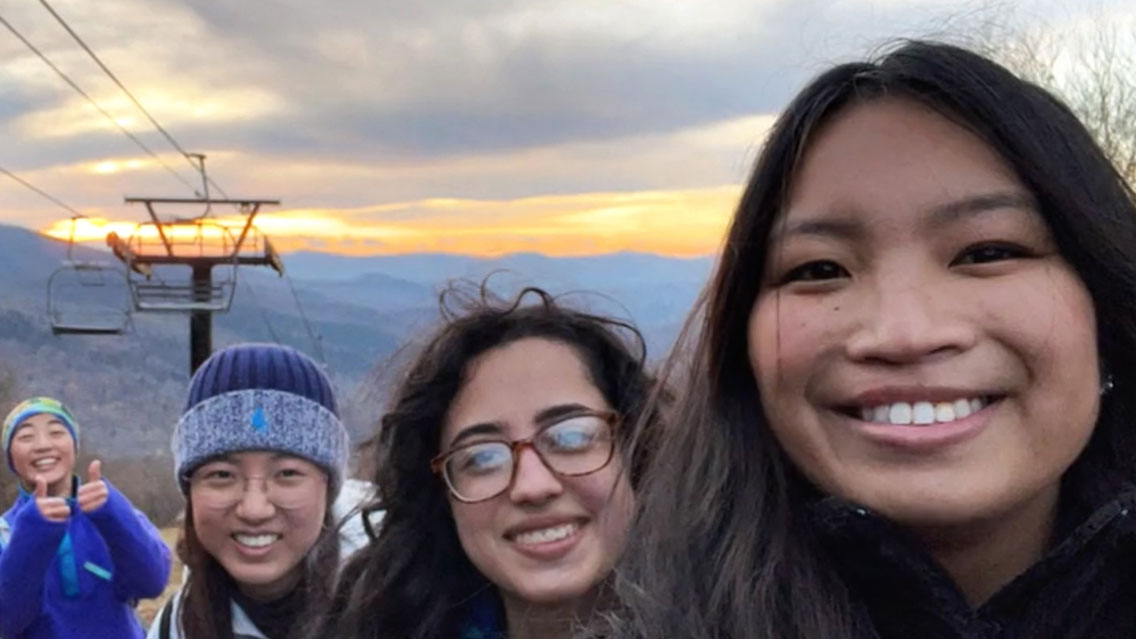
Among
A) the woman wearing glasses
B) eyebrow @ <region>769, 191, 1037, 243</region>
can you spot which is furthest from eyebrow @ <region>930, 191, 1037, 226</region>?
the woman wearing glasses

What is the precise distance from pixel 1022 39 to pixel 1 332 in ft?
275

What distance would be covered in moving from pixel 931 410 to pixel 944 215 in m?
0.22

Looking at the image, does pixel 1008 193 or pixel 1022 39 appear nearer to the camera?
pixel 1008 193

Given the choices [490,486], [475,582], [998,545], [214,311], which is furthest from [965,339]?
[214,311]

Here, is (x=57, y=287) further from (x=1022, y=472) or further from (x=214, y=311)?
(x=1022, y=472)

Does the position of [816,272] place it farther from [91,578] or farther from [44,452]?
[44,452]

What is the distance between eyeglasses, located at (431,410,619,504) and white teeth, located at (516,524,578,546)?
0.28 ft

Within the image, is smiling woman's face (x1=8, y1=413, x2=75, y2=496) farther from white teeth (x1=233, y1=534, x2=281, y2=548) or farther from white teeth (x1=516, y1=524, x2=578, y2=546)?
white teeth (x1=516, y1=524, x2=578, y2=546)

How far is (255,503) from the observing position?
3.03 metres

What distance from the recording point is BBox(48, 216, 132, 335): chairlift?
19.9m

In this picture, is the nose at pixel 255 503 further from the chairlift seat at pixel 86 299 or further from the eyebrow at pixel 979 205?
the chairlift seat at pixel 86 299

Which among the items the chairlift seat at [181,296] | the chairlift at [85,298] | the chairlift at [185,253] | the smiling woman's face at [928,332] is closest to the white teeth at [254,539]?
the smiling woman's face at [928,332]

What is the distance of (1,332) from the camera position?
7762 centimetres

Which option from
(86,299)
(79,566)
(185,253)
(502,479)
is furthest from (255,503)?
(185,253)
